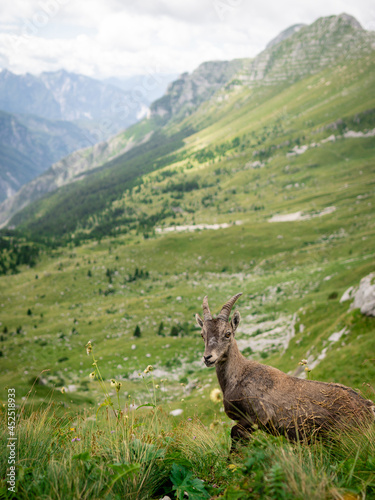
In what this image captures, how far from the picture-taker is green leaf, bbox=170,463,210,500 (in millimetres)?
4750

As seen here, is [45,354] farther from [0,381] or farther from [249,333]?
[249,333]

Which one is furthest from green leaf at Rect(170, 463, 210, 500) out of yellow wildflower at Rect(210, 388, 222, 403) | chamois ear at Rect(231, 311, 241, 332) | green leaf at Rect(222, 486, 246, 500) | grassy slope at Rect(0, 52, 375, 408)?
grassy slope at Rect(0, 52, 375, 408)

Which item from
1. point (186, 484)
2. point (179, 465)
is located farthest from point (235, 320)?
point (186, 484)

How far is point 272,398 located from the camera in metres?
6.21

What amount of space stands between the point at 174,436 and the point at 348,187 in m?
137

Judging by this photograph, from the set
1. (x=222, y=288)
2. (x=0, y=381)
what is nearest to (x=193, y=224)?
(x=222, y=288)

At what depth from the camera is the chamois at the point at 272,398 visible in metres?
5.77

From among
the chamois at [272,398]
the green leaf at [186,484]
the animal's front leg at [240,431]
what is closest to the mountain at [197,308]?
the green leaf at [186,484]

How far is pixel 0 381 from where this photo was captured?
31.8 metres

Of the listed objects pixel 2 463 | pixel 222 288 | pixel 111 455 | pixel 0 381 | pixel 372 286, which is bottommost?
pixel 222 288

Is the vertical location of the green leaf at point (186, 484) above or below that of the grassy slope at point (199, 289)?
above

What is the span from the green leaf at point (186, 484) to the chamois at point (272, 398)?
127cm

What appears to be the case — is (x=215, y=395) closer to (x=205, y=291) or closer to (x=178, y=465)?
(x=178, y=465)

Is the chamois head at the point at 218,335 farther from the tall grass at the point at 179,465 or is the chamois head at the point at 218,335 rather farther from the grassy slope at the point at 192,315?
the tall grass at the point at 179,465
